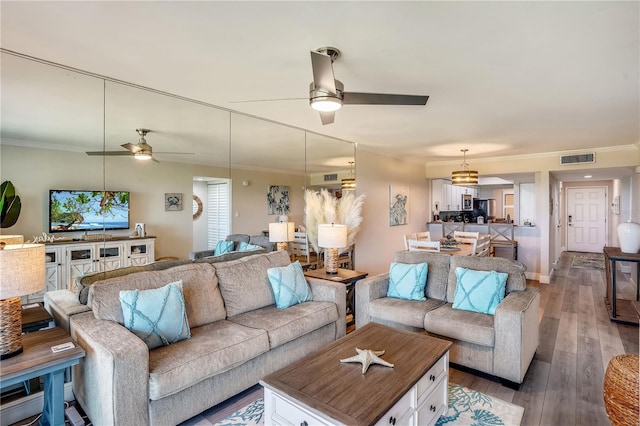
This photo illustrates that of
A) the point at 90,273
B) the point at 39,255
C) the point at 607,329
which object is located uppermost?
the point at 39,255

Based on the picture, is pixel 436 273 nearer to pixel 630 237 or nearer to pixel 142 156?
pixel 630 237

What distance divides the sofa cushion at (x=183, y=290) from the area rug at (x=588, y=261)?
27.3 feet

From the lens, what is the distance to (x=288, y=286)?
305cm

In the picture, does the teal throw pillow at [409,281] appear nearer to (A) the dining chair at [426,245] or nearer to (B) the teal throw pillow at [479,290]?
(B) the teal throw pillow at [479,290]

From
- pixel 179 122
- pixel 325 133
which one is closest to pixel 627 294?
pixel 325 133

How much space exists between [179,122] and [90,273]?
5.30ft

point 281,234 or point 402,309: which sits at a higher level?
point 281,234

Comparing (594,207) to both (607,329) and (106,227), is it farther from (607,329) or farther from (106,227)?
(106,227)

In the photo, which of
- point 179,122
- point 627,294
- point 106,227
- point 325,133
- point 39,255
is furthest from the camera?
point 627,294

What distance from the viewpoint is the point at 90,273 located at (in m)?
2.54

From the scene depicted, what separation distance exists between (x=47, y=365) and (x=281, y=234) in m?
2.55

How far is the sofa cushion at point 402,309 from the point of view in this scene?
2.96 metres

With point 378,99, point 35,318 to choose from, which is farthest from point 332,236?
point 35,318

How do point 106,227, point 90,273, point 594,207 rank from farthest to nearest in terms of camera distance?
point 594,207
point 106,227
point 90,273
